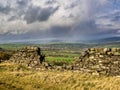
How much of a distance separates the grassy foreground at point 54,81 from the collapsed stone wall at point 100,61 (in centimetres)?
104

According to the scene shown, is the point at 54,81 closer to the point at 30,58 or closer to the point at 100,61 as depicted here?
the point at 100,61

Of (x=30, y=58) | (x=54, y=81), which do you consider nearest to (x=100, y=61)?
(x=54, y=81)

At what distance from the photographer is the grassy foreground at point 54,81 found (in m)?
22.7

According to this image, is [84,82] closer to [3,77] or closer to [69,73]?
[69,73]

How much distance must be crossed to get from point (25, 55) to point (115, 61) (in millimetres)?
10901

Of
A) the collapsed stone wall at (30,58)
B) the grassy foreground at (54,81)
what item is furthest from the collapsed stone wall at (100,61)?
the collapsed stone wall at (30,58)

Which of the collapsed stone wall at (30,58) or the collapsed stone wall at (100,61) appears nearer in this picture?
the collapsed stone wall at (100,61)

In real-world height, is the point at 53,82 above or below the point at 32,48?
below

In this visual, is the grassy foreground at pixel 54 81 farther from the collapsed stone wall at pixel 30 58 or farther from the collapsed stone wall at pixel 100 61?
the collapsed stone wall at pixel 30 58

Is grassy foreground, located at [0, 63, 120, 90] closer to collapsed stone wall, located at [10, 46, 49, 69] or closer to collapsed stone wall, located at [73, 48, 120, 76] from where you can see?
collapsed stone wall, located at [73, 48, 120, 76]

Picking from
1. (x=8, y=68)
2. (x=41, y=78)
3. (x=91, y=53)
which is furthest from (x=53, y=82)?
(x=8, y=68)

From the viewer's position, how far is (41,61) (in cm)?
2984

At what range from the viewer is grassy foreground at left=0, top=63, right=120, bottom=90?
22672 millimetres

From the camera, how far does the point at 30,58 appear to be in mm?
30594
